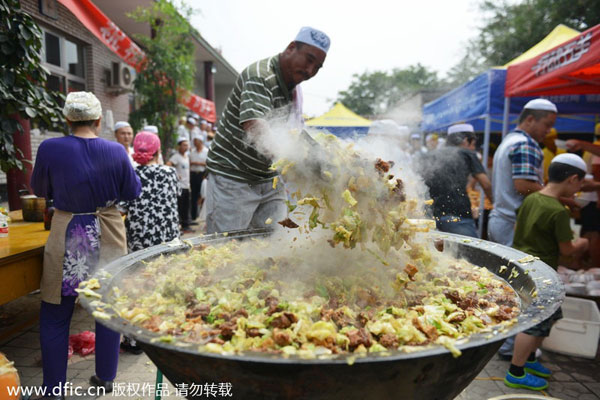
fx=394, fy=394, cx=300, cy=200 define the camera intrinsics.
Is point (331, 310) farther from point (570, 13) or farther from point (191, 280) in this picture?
point (570, 13)

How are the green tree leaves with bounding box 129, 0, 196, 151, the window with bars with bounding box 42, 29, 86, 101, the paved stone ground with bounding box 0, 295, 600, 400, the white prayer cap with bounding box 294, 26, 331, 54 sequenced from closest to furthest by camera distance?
1. the white prayer cap with bounding box 294, 26, 331, 54
2. the paved stone ground with bounding box 0, 295, 600, 400
3. the window with bars with bounding box 42, 29, 86, 101
4. the green tree leaves with bounding box 129, 0, 196, 151

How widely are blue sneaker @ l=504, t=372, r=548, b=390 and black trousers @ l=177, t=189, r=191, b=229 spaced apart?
25.0 ft

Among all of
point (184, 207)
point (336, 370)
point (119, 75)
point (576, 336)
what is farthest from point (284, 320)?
point (119, 75)

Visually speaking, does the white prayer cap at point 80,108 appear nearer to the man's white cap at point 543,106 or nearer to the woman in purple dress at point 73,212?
the woman in purple dress at point 73,212

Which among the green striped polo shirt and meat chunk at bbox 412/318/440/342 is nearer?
meat chunk at bbox 412/318/440/342

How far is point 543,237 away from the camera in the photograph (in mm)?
3627

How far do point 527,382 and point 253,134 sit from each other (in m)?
3.25

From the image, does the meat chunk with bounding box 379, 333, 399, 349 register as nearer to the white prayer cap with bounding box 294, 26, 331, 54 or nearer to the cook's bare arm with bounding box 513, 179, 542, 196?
the white prayer cap with bounding box 294, 26, 331, 54

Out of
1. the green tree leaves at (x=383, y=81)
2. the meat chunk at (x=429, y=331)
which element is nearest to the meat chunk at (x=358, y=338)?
the meat chunk at (x=429, y=331)

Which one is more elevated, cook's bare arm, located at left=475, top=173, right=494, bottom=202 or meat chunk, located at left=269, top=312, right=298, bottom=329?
cook's bare arm, located at left=475, top=173, right=494, bottom=202

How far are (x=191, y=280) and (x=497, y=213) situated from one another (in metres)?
3.78

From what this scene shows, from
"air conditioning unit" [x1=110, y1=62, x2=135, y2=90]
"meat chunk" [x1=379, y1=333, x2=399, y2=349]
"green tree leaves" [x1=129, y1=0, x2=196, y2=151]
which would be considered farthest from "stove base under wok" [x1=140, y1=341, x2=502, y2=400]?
"air conditioning unit" [x1=110, y1=62, x2=135, y2=90]

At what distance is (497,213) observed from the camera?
4.59m

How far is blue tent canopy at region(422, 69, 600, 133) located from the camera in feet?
22.4
